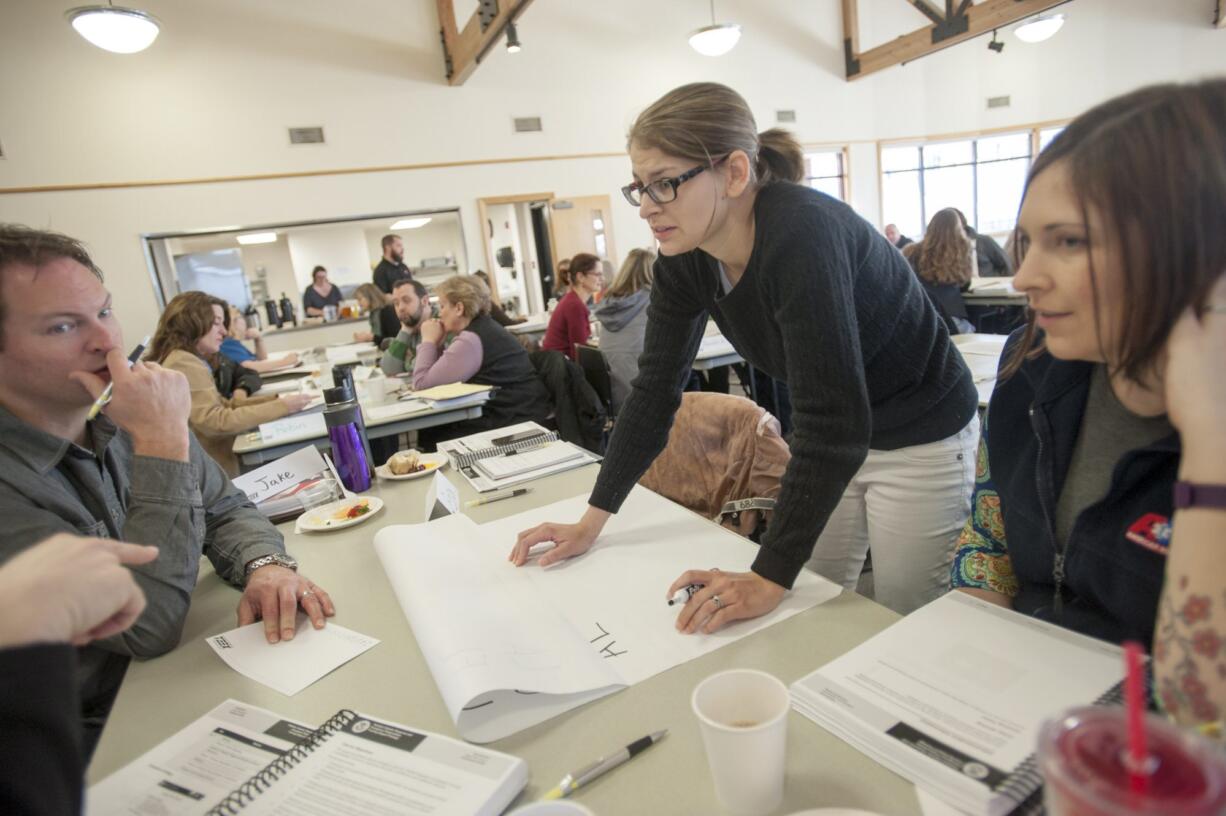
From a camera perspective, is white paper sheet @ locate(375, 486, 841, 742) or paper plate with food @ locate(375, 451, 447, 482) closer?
white paper sheet @ locate(375, 486, 841, 742)

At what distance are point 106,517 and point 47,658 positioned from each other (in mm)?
754

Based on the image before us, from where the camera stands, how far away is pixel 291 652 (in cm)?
98

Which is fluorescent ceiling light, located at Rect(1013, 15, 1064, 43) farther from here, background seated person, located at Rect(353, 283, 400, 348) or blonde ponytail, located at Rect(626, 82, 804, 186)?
blonde ponytail, located at Rect(626, 82, 804, 186)

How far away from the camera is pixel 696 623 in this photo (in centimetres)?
90

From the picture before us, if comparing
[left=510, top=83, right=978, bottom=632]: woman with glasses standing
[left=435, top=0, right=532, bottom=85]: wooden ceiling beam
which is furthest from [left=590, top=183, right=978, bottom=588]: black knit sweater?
[left=435, top=0, right=532, bottom=85]: wooden ceiling beam

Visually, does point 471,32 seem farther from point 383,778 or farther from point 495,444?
point 383,778

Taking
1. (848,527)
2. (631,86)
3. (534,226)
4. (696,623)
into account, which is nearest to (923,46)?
(631,86)

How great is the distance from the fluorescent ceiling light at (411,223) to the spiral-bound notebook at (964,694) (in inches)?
308

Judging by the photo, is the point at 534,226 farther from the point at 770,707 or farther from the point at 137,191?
the point at 770,707

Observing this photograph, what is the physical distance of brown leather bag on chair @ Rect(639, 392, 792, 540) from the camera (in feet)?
4.95

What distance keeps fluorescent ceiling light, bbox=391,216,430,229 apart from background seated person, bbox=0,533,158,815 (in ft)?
25.3

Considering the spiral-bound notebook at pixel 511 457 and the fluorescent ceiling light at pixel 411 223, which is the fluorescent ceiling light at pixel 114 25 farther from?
the spiral-bound notebook at pixel 511 457

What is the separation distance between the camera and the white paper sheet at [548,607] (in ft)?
2.56

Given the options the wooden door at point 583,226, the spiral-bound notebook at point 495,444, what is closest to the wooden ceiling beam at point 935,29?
the wooden door at point 583,226
